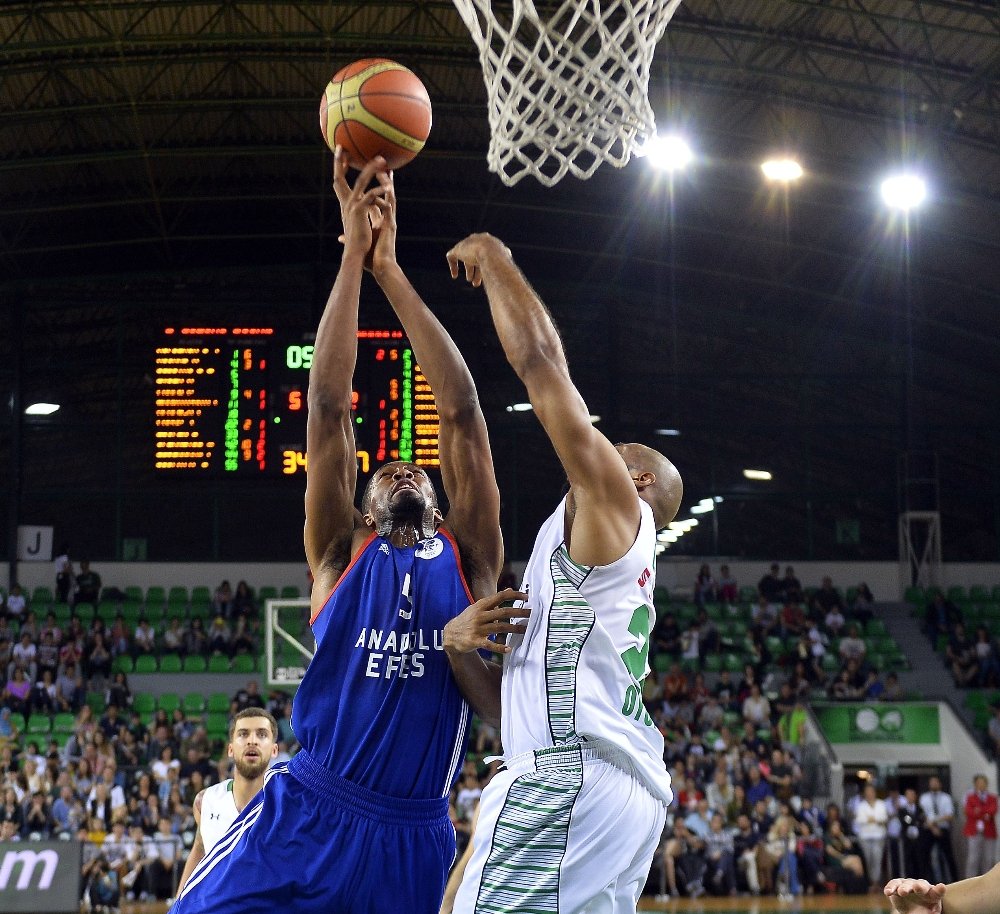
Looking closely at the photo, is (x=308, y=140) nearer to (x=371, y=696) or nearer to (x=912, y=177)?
(x=912, y=177)

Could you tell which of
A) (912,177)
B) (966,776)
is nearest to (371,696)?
(912,177)

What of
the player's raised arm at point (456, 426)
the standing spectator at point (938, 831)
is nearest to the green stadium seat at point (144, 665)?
the standing spectator at point (938, 831)

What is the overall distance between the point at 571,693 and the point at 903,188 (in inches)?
616

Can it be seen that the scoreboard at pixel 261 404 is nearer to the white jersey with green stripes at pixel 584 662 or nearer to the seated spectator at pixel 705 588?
the seated spectator at pixel 705 588

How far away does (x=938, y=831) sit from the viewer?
1725cm

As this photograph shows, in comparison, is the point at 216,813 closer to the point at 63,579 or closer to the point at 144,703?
the point at 144,703

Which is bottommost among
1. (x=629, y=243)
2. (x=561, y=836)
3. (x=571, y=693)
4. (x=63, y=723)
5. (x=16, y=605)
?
(x=561, y=836)

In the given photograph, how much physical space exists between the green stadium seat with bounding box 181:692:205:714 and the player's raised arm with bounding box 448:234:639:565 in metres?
16.1

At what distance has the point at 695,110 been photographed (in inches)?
763

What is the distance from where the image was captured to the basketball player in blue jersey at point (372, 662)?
3715 mm

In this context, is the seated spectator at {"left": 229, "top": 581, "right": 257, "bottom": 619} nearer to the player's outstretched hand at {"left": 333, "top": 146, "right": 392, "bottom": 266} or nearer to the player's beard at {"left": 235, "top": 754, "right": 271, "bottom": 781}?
the player's beard at {"left": 235, "top": 754, "right": 271, "bottom": 781}

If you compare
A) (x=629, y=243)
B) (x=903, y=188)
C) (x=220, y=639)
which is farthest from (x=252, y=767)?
(x=629, y=243)

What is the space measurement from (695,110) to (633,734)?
16.8m

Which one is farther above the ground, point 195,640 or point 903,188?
point 903,188
